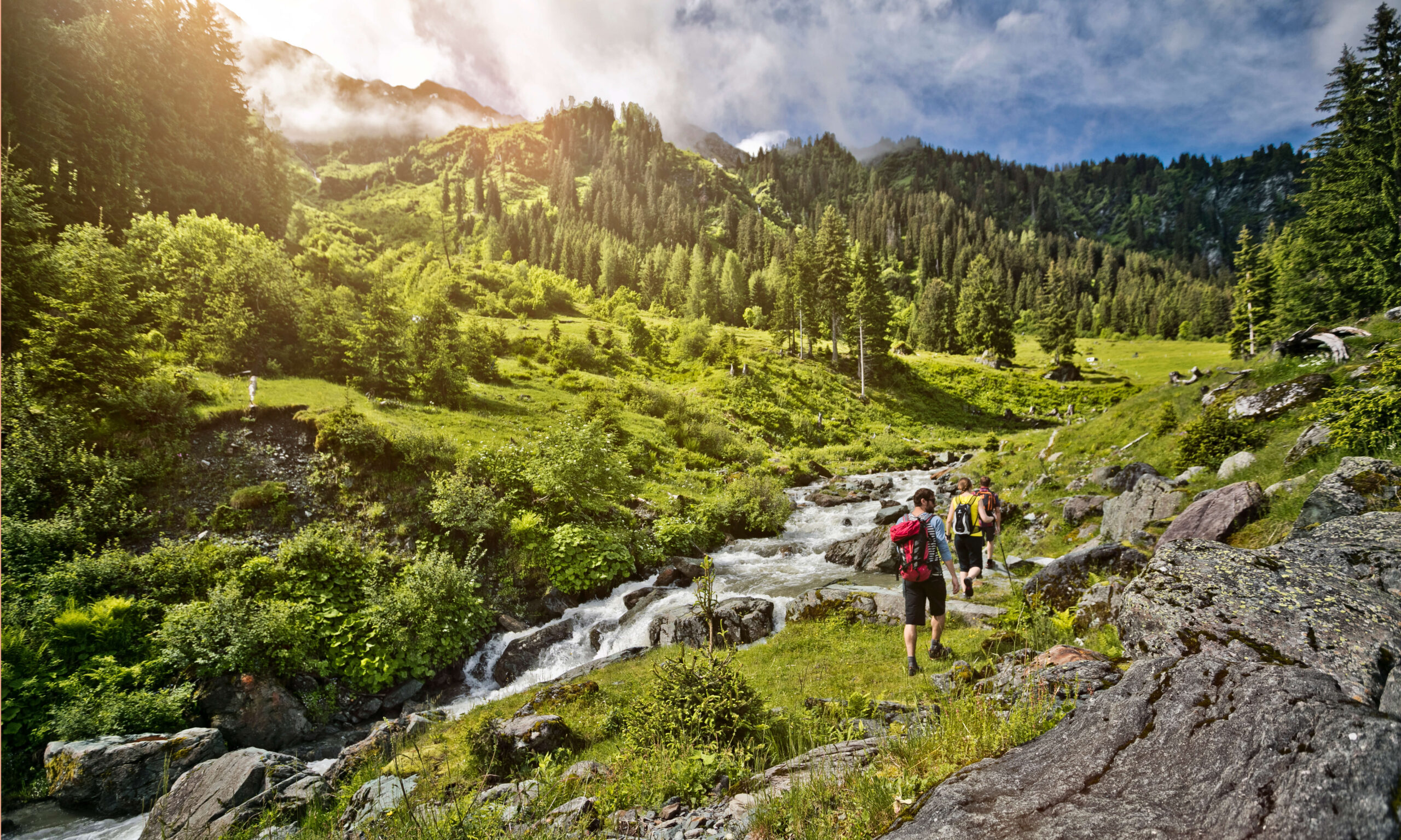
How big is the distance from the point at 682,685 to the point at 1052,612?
23.7 feet

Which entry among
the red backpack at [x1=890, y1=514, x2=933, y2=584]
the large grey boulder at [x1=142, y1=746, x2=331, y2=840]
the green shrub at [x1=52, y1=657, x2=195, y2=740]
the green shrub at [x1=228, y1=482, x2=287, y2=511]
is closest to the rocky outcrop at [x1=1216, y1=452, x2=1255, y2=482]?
the red backpack at [x1=890, y1=514, x2=933, y2=584]

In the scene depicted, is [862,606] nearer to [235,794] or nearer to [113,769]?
[235,794]

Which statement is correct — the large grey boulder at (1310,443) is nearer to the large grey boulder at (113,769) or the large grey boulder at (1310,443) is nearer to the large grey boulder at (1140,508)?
the large grey boulder at (1140,508)

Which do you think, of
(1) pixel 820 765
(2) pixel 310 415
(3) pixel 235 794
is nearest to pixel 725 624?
(1) pixel 820 765

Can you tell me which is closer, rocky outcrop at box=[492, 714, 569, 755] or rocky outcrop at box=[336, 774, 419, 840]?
rocky outcrop at box=[336, 774, 419, 840]

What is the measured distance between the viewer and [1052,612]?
9352 millimetres

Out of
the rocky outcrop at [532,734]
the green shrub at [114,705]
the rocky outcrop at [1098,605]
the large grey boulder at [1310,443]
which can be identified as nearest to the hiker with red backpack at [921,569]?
the rocky outcrop at [1098,605]

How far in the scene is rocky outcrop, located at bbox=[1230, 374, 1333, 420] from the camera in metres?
13.5

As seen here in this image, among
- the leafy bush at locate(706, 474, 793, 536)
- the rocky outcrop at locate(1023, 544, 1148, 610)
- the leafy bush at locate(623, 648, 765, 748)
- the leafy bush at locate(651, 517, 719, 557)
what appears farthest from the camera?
the leafy bush at locate(706, 474, 793, 536)

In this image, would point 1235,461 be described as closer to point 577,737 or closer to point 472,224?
point 577,737

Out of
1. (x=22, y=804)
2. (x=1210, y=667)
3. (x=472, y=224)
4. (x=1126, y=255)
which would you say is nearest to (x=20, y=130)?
(x=22, y=804)

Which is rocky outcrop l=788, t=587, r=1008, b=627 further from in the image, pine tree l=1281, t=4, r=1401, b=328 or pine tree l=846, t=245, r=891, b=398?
pine tree l=846, t=245, r=891, b=398

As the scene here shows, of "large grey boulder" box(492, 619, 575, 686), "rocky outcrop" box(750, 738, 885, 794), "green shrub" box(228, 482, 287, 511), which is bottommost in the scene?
"large grey boulder" box(492, 619, 575, 686)

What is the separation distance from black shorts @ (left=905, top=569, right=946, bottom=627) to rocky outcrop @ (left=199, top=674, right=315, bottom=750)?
515 inches
